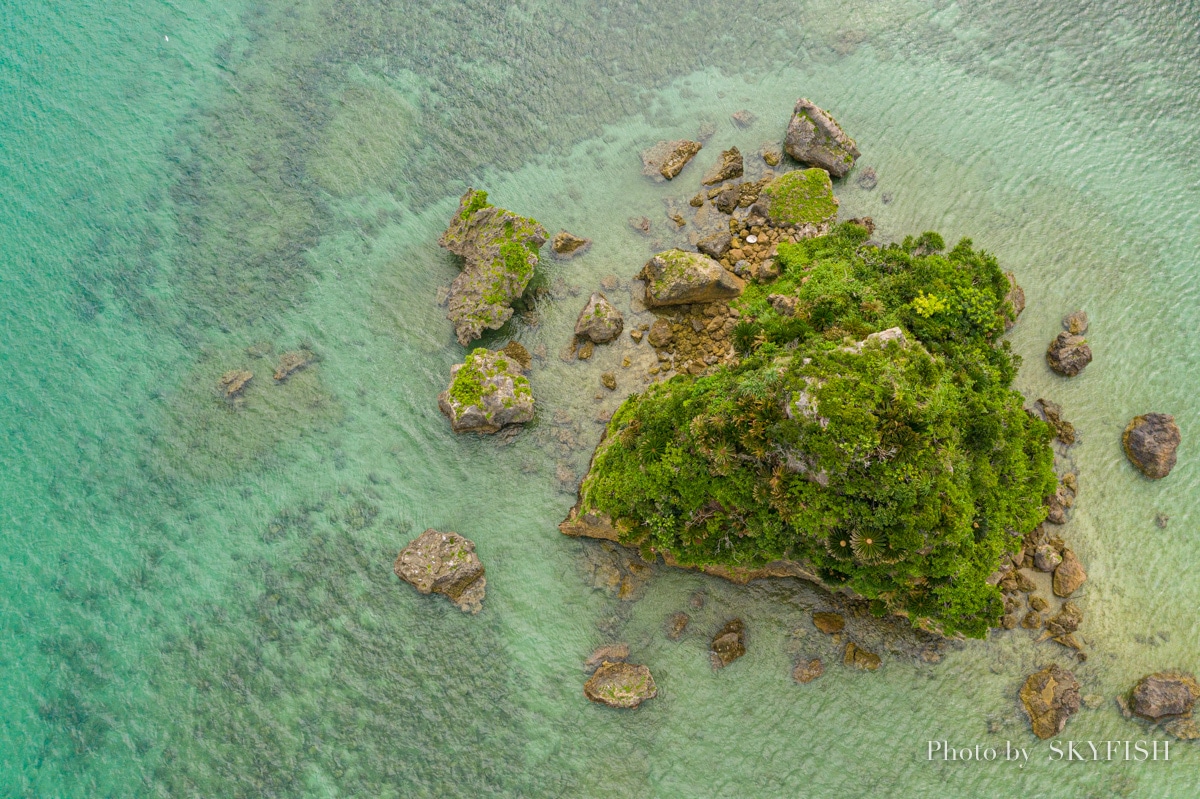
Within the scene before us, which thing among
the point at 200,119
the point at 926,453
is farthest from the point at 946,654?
the point at 200,119

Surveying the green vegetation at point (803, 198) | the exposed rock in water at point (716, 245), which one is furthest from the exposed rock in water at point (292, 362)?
the green vegetation at point (803, 198)

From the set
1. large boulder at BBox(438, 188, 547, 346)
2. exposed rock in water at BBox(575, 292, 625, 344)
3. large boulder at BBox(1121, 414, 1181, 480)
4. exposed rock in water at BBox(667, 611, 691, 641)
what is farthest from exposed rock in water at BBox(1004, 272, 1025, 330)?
large boulder at BBox(438, 188, 547, 346)

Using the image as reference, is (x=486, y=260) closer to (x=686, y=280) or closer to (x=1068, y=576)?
(x=686, y=280)

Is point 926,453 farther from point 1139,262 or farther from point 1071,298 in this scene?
point 1139,262

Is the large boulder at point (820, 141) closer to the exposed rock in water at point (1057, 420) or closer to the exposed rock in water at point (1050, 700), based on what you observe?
the exposed rock in water at point (1057, 420)

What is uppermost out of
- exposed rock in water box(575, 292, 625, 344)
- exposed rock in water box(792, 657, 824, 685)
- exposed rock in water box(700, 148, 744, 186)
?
exposed rock in water box(700, 148, 744, 186)

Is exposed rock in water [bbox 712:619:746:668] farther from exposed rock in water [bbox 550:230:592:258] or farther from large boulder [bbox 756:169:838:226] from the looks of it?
large boulder [bbox 756:169:838:226]

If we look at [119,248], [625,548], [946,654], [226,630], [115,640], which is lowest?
[115,640]
